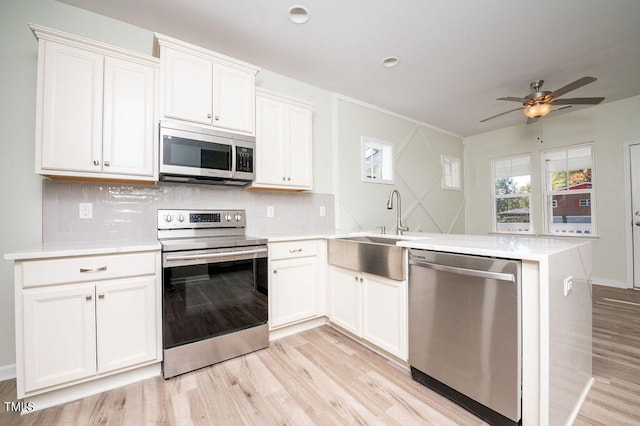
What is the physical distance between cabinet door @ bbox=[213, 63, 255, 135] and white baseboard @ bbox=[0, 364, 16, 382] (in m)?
2.26

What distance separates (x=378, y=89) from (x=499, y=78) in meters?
1.44

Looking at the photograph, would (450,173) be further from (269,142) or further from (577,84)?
(269,142)

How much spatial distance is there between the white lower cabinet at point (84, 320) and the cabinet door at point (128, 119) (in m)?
0.69

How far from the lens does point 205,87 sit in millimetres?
2223

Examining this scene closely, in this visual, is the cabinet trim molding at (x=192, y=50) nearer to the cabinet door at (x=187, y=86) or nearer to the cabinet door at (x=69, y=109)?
Answer: the cabinet door at (x=187, y=86)

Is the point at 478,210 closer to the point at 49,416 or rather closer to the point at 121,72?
the point at 121,72

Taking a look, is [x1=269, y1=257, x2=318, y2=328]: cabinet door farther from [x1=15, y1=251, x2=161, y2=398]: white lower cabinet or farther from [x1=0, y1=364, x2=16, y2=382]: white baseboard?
[x1=0, y1=364, x2=16, y2=382]: white baseboard

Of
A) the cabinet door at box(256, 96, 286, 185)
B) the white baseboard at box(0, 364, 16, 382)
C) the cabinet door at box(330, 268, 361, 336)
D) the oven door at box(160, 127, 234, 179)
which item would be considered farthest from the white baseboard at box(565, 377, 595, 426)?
the white baseboard at box(0, 364, 16, 382)

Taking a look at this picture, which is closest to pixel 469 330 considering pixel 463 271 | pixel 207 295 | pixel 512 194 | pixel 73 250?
pixel 463 271

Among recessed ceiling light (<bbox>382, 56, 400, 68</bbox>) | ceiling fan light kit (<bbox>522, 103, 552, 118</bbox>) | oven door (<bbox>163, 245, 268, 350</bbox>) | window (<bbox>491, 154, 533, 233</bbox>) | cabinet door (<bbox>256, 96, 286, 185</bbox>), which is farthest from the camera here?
window (<bbox>491, 154, 533, 233</bbox>)

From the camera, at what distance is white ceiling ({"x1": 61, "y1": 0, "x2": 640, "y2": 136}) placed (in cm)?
208

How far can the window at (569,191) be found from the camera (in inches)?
170

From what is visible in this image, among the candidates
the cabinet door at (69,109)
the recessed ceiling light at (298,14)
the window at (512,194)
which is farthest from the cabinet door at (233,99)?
the window at (512,194)

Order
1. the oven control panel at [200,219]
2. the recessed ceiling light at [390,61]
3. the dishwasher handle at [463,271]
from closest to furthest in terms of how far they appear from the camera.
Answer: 1. the dishwasher handle at [463,271]
2. the oven control panel at [200,219]
3. the recessed ceiling light at [390,61]
